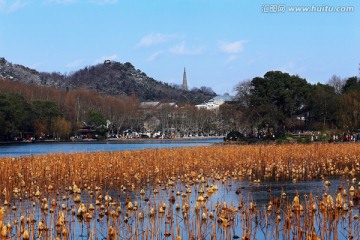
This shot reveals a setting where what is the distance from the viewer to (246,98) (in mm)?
73750

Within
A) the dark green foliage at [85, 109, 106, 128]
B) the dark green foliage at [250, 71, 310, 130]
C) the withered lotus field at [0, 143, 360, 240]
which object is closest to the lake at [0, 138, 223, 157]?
Result: the dark green foliage at [250, 71, 310, 130]

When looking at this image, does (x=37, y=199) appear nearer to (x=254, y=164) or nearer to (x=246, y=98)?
(x=254, y=164)

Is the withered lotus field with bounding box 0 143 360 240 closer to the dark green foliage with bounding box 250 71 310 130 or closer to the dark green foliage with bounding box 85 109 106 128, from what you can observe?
the dark green foliage with bounding box 250 71 310 130

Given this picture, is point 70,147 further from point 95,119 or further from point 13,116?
point 95,119

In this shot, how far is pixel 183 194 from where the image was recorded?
16859 mm

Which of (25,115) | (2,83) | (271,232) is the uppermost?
(2,83)

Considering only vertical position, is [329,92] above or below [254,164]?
above

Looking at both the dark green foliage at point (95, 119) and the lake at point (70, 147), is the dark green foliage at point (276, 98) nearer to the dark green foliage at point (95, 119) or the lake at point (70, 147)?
the lake at point (70, 147)

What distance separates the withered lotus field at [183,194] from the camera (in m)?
12.2

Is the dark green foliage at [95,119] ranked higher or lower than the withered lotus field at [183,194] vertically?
higher

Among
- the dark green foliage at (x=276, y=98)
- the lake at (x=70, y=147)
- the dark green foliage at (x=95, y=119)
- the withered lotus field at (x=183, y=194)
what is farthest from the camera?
the dark green foliage at (x=95, y=119)

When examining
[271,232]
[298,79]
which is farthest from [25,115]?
[271,232]

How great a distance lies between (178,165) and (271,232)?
45.2 ft

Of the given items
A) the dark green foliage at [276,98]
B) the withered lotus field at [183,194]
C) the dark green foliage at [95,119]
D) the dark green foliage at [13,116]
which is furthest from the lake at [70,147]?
the dark green foliage at [95,119]
